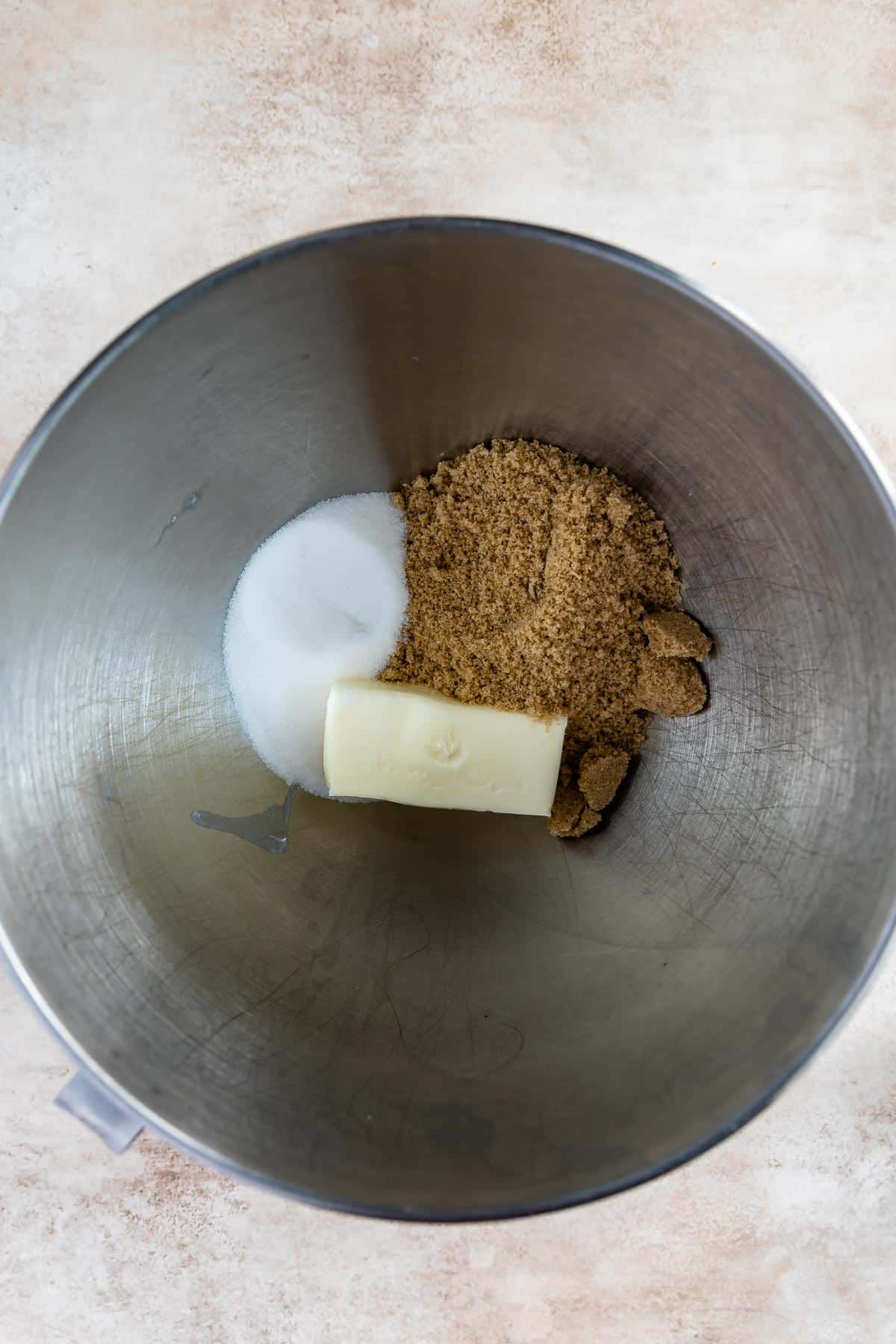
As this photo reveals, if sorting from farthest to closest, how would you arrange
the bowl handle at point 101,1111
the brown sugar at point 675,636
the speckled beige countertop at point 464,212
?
1. the speckled beige countertop at point 464,212
2. the brown sugar at point 675,636
3. the bowl handle at point 101,1111

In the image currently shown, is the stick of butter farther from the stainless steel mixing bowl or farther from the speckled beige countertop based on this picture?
the speckled beige countertop

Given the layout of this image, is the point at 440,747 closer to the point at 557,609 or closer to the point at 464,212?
the point at 557,609

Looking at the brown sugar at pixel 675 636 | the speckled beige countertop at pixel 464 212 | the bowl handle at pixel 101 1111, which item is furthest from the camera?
the speckled beige countertop at pixel 464 212

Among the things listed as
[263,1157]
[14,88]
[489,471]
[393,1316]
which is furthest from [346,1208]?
[14,88]

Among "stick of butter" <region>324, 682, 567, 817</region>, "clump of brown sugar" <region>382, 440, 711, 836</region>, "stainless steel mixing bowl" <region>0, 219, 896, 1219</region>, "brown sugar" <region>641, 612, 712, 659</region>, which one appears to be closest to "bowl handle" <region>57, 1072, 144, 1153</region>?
"stainless steel mixing bowl" <region>0, 219, 896, 1219</region>

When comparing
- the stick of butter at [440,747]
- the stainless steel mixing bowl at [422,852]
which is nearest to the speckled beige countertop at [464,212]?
the stainless steel mixing bowl at [422,852]

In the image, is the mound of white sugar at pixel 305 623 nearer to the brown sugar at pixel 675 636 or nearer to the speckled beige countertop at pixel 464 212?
the brown sugar at pixel 675 636
